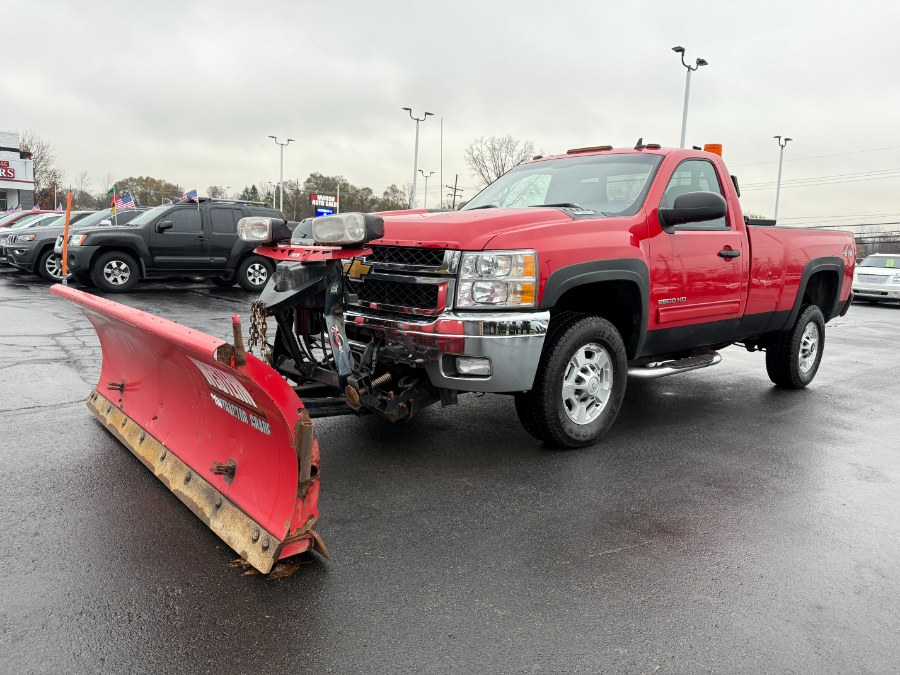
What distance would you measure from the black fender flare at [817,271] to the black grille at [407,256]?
408cm

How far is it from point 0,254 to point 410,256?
18.4 m

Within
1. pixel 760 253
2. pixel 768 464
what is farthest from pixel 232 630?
pixel 760 253

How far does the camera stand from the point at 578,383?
4613 mm

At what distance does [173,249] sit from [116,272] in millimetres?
1166

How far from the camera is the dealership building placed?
49.5 metres

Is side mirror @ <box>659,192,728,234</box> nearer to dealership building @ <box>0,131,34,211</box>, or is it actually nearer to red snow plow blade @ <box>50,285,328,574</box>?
red snow plow blade @ <box>50,285,328,574</box>

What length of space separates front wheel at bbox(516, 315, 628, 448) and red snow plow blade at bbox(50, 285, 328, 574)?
1.88m

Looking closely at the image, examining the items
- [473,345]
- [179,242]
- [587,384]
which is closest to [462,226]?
[473,345]

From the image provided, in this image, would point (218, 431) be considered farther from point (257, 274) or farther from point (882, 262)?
point (882, 262)

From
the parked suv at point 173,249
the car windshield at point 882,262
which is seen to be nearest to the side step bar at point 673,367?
the parked suv at point 173,249

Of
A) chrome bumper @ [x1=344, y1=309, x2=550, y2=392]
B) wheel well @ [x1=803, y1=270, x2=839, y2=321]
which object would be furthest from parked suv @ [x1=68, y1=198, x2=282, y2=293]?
chrome bumper @ [x1=344, y1=309, x2=550, y2=392]

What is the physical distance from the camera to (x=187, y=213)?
14297 mm

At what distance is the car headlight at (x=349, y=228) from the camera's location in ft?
12.0

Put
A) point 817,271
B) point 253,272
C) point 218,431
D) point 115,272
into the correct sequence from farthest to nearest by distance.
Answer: point 253,272 < point 115,272 < point 817,271 < point 218,431
